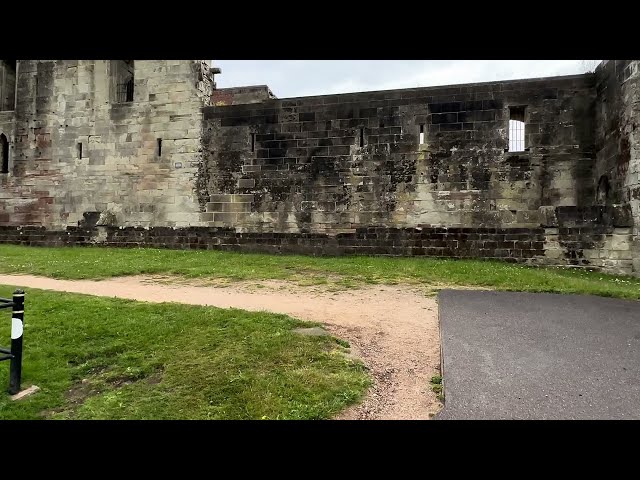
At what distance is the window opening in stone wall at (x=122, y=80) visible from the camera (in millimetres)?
18516

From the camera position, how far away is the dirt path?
4516 millimetres

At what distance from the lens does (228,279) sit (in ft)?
36.1

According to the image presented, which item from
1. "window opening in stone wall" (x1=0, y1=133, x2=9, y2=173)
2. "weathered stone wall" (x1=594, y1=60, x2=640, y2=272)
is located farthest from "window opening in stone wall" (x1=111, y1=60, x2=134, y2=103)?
"weathered stone wall" (x1=594, y1=60, x2=640, y2=272)

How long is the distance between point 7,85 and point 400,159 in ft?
59.3

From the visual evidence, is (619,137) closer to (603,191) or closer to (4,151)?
(603,191)

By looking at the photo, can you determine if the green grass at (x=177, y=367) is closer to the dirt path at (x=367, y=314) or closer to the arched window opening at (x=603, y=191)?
the dirt path at (x=367, y=314)

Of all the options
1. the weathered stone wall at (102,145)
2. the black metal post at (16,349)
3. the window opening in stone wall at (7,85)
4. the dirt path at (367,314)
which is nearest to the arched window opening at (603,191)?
the dirt path at (367,314)

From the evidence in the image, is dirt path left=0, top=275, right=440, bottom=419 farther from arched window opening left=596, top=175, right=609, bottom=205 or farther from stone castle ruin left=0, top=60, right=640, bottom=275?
arched window opening left=596, top=175, right=609, bottom=205

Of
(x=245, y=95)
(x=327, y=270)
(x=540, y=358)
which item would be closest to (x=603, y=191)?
(x=327, y=270)

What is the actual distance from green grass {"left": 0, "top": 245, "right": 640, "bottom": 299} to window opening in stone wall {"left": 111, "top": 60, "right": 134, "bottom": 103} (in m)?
7.44
